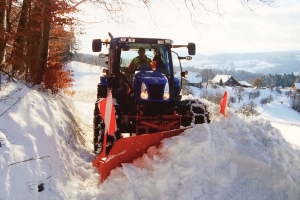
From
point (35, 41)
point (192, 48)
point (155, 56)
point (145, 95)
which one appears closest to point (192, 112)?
point (145, 95)

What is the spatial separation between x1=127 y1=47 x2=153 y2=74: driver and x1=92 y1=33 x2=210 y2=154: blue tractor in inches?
2.3

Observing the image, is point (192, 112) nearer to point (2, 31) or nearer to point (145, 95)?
point (145, 95)

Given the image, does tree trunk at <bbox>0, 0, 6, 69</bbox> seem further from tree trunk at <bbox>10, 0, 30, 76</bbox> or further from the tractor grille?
the tractor grille

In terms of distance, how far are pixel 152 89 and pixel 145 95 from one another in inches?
5.9

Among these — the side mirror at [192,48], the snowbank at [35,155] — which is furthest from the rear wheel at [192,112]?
the snowbank at [35,155]

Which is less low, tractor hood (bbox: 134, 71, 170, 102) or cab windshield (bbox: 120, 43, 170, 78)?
cab windshield (bbox: 120, 43, 170, 78)

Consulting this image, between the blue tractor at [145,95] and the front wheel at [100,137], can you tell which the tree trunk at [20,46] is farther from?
the front wheel at [100,137]

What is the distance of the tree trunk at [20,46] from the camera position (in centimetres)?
777

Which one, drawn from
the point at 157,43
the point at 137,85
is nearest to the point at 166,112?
the point at 137,85

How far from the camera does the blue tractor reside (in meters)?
5.34

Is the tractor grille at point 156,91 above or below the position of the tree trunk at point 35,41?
below

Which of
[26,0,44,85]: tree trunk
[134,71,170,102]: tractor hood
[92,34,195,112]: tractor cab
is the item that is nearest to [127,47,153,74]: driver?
[92,34,195,112]: tractor cab

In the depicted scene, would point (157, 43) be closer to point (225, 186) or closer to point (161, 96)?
point (161, 96)

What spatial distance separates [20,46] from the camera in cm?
809
